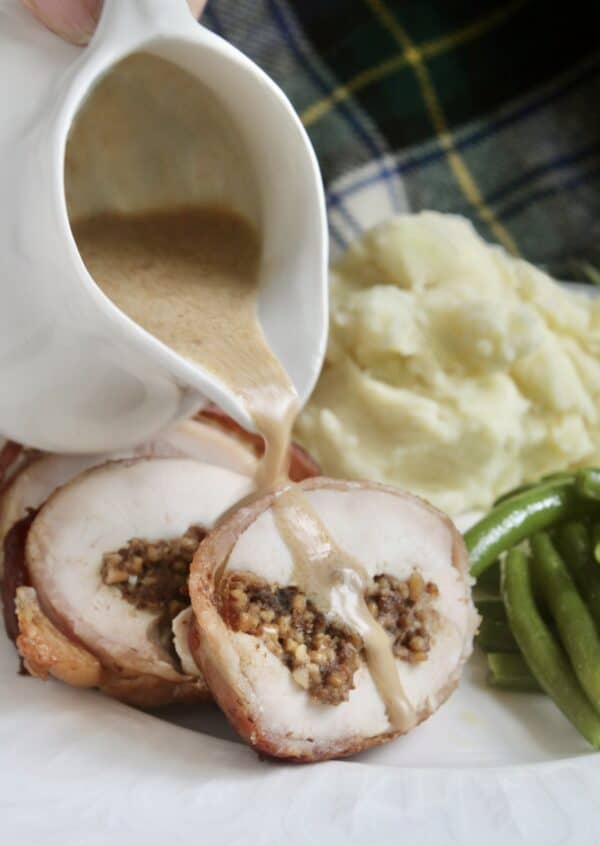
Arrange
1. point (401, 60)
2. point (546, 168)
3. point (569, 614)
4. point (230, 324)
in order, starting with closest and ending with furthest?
point (230, 324), point (569, 614), point (401, 60), point (546, 168)

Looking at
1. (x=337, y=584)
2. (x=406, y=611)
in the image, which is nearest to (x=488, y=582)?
(x=406, y=611)

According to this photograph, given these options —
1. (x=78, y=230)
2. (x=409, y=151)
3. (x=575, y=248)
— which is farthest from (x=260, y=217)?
(x=575, y=248)

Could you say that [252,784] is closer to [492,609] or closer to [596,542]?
[492,609]

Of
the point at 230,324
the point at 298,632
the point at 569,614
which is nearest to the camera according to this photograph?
the point at 298,632

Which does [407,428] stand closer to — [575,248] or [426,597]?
[426,597]

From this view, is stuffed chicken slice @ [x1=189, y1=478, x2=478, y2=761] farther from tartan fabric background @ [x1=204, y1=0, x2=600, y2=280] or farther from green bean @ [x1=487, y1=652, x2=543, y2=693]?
tartan fabric background @ [x1=204, y1=0, x2=600, y2=280]

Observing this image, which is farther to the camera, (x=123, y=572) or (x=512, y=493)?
(x=512, y=493)
